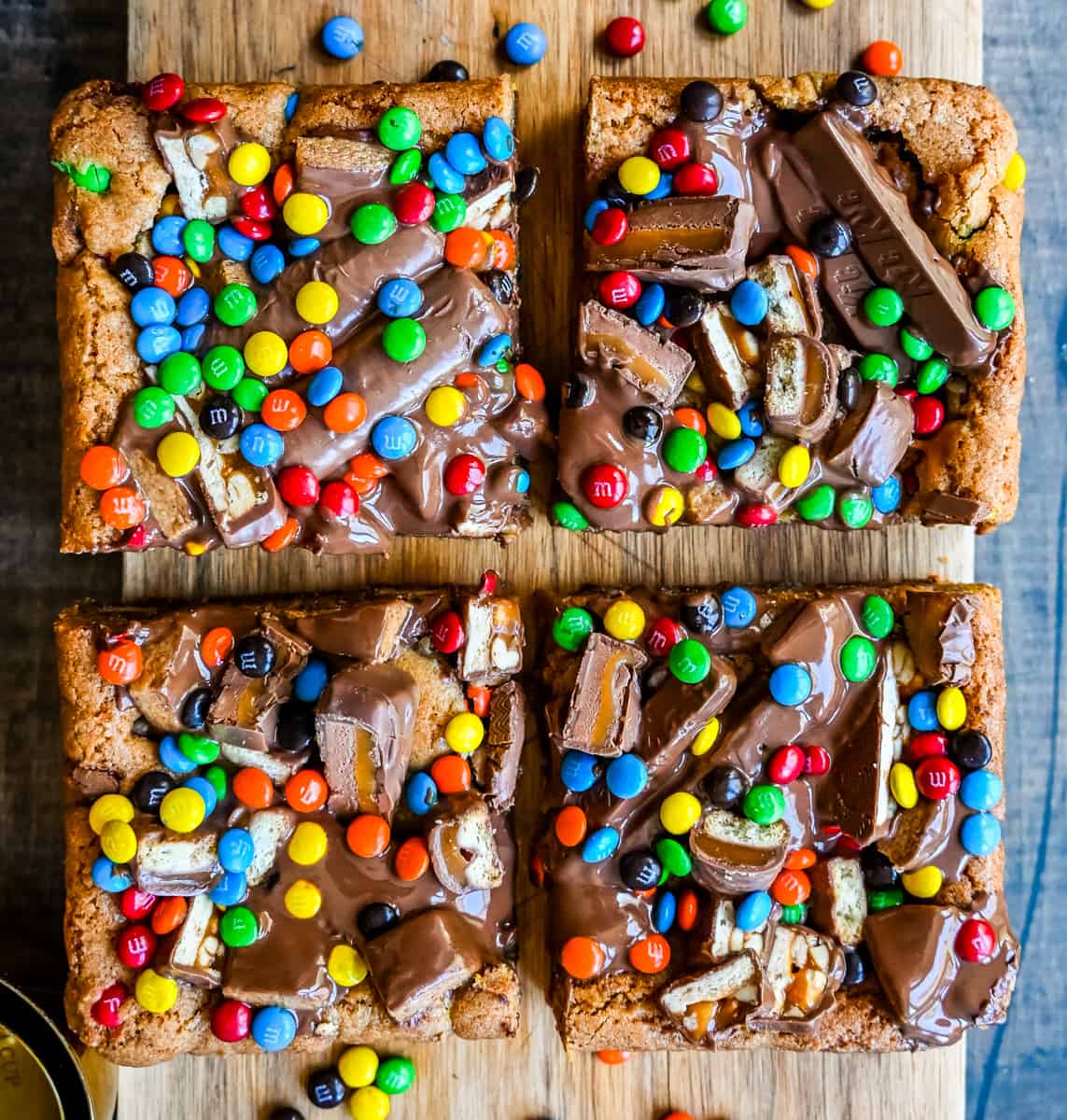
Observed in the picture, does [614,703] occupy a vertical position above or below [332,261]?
below

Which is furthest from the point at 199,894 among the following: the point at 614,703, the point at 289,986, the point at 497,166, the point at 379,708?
the point at 497,166

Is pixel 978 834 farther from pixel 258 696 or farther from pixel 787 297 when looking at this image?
pixel 258 696

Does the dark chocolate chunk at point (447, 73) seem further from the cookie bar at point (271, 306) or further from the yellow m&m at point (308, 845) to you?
the yellow m&m at point (308, 845)

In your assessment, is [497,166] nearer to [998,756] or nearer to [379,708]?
[379,708]

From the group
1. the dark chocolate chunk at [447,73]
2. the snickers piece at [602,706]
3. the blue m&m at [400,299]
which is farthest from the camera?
the dark chocolate chunk at [447,73]

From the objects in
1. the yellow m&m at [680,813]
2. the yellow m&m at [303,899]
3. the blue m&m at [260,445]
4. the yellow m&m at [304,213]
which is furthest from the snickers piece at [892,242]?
the yellow m&m at [303,899]

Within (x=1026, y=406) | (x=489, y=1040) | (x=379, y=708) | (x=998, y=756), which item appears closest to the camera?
(x=379, y=708)
